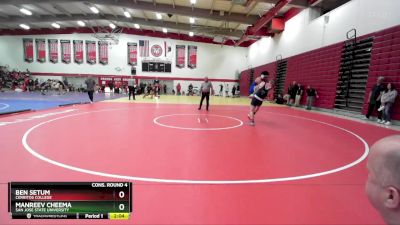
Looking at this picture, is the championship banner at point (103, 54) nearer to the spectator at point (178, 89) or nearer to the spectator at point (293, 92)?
the spectator at point (178, 89)

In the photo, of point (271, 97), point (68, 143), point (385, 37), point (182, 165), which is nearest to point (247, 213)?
point (182, 165)

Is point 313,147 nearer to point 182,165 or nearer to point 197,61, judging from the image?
point 182,165

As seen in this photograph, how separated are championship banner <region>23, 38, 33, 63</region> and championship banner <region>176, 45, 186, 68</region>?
754 inches

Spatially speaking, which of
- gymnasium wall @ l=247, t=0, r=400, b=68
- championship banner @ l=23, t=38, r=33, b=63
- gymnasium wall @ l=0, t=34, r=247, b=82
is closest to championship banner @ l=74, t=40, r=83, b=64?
gymnasium wall @ l=0, t=34, r=247, b=82

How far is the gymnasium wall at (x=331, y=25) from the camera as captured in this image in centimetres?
980

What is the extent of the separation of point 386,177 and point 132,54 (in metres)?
33.0

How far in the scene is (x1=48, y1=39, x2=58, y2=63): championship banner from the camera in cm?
3064

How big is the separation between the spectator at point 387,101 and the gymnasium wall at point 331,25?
280cm

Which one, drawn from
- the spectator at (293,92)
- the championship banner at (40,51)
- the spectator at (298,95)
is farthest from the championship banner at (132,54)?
the spectator at (298,95)

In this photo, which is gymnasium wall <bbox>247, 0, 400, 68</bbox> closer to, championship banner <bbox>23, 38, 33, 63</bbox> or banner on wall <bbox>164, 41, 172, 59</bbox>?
banner on wall <bbox>164, 41, 172, 59</bbox>

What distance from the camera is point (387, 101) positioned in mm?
8656

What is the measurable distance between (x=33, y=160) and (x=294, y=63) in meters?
17.2

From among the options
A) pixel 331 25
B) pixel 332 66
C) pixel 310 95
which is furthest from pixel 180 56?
pixel 332 66

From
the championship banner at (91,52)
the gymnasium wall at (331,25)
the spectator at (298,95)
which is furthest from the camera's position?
the championship banner at (91,52)
